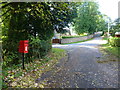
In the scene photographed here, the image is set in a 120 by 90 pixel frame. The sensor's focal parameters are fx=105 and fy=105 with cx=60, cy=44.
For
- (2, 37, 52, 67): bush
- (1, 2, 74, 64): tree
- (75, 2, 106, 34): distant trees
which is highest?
(75, 2, 106, 34): distant trees

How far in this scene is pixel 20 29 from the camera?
233 inches

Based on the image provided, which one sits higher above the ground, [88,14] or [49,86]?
[88,14]

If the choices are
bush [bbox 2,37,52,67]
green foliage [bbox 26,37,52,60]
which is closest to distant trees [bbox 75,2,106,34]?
green foliage [bbox 26,37,52,60]

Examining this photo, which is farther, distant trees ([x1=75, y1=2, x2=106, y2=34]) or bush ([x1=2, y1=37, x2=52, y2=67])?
distant trees ([x1=75, y1=2, x2=106, y2=34])

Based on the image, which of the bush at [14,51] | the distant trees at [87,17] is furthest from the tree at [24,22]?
the distant trees at [87,17]

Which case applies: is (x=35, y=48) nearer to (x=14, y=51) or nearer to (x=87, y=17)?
(x=14, y=51)

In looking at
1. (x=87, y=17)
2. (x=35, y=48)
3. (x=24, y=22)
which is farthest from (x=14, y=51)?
(x=87, y=17)

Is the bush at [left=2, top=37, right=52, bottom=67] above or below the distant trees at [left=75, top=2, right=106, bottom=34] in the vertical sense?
below

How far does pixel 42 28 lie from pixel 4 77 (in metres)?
3.55

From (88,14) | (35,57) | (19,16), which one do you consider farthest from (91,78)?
(88,14)

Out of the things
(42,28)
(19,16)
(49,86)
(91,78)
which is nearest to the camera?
(49,86)

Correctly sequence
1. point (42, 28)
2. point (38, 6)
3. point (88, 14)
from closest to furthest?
point (38, 6) < point (42, 28) < point (88, 14)

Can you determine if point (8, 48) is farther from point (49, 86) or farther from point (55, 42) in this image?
point (55, 42)

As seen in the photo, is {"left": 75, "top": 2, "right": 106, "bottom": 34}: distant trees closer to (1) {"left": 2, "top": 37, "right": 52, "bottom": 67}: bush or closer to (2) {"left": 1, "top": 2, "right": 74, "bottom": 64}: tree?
(2) {"left": 1, "top": 2, "right": 74, "bottom": 64}: tree
